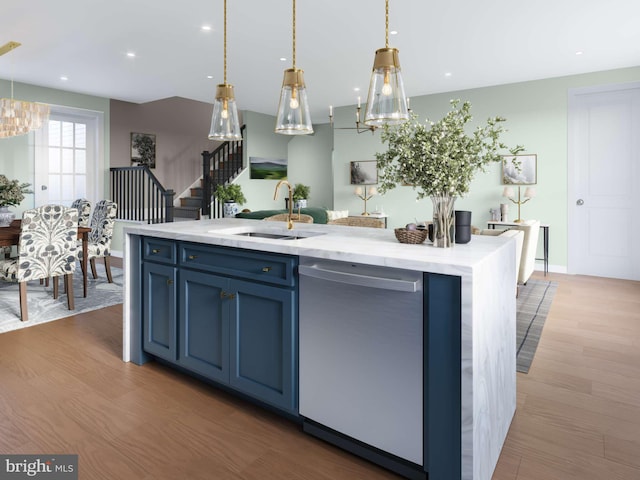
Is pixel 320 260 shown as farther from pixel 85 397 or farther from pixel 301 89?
pixel 85 397

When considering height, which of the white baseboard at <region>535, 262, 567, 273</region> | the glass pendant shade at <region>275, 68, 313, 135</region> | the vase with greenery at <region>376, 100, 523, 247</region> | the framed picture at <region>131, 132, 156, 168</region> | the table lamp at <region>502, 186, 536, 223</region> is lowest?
the white baseboard at <region>535, 262, 567, 273</region>

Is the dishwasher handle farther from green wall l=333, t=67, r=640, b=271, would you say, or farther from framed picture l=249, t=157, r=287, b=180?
framed picture l=249, t=157, r=287, b=180

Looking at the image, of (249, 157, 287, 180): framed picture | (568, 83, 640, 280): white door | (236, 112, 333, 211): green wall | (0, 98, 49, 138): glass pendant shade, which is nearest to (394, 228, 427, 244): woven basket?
(0, 98, 49, 138): glass pendant shade

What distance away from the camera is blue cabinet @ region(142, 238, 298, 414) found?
2.04 metres

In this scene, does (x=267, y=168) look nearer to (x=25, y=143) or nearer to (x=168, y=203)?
(x=168, y=203)

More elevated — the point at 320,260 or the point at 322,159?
the point at 322,159

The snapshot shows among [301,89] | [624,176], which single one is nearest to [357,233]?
[301,89]

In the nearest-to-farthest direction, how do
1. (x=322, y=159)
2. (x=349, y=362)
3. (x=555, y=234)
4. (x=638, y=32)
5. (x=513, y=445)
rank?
(x=349, y=362) → (x=513, y=445) → (x=638, y=32) → (x=555, y=234) → (x=322, y=159)

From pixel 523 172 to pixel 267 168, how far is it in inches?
203

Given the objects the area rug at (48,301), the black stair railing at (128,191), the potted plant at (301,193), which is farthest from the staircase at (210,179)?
the area rug at (48,301)

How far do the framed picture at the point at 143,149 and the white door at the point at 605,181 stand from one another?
24.4 ft

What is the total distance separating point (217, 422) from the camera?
7.08ft

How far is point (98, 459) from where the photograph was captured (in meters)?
1.84

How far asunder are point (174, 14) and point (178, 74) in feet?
7.00
